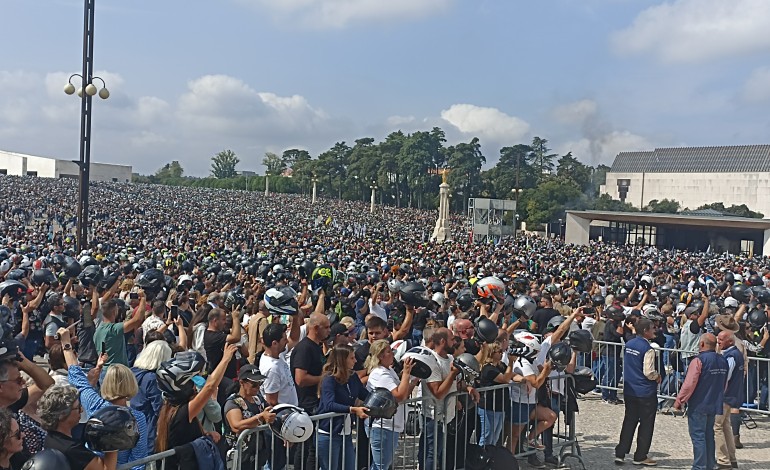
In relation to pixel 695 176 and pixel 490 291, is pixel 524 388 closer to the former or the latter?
pixel 490 291

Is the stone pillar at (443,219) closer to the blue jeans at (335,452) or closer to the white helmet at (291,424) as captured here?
the blue jeans at (335,452)

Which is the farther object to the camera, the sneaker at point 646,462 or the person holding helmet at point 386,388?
the sneaker at point 646,462

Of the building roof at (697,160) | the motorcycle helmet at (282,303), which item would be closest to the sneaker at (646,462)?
the motorcycle helmet at (282,303)

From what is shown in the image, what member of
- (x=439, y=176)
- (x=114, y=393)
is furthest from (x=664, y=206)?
(x=114, y=393)

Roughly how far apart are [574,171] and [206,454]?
124091 millimetres

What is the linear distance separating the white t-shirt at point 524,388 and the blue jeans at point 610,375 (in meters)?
4.12

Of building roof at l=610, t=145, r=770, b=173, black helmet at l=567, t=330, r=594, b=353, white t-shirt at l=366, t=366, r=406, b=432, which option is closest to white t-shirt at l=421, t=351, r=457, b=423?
white t-shirt at l=366, t=366, r=406, b=432

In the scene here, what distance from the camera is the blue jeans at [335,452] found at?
618cm

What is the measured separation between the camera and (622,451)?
8578 mm

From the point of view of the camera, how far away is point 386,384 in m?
6.32

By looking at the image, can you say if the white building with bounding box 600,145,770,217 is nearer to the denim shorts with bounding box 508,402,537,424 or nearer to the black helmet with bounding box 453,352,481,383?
the denim shorts with bounding box 508,402,537,424

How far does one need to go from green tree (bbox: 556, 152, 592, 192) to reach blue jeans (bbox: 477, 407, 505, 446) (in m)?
111

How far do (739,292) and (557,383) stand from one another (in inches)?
335

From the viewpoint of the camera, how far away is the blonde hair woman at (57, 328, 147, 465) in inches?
184
